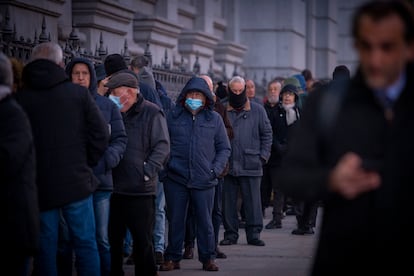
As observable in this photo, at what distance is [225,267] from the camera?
416 inches

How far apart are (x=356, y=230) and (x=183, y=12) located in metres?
15.2

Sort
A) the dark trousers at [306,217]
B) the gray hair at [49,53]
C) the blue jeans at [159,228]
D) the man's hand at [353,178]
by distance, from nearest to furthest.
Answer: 1. the man's hand at [353,178]
2. the gray hair at [49,53]
3. the blue jeans at [159,228]
4. the dark trousers at [306,217]

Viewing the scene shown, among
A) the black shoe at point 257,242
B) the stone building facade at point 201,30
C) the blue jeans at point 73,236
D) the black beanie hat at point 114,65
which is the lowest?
the black shoe at point 257,242

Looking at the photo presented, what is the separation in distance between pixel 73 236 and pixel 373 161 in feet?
11.8

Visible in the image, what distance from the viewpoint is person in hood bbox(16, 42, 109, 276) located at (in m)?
7.29

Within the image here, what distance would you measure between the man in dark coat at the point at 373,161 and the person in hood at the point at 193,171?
18.3 feet

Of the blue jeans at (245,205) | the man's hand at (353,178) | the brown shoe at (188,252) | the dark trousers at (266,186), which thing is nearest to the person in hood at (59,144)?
the man's hand at (353,178)

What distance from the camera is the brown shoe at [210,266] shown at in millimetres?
10195

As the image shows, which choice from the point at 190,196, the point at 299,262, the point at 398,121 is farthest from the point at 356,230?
the point at 299,262

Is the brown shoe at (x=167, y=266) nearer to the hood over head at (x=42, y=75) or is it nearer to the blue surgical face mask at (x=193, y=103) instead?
the blue surgical face mask at (x=193, y=103)

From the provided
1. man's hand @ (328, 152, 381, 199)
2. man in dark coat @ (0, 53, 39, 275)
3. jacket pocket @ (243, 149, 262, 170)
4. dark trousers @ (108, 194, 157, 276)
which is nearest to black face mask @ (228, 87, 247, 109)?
jacket pocket @ (243, 149, 262, 170)

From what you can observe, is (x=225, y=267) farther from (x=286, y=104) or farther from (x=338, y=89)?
(x=338, y=89)

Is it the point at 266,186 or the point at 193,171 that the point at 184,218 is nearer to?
the point at 193,171

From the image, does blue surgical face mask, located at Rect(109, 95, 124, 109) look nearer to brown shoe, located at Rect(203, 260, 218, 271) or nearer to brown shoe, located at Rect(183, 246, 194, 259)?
brown shoe, located at Rect(203, 260, 218, 271)
